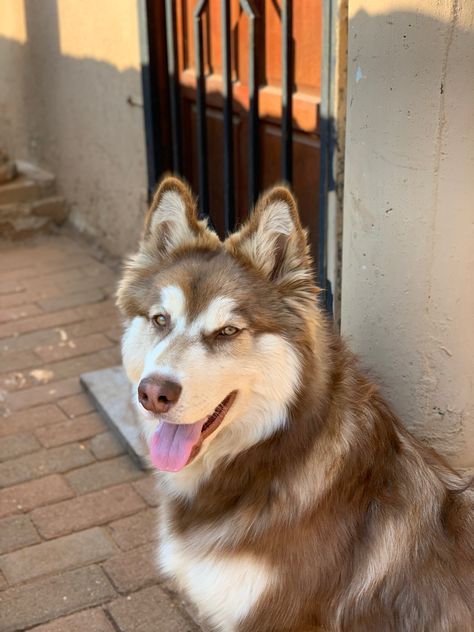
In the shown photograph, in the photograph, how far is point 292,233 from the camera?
2.43 m

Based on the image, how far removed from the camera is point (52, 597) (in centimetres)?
310

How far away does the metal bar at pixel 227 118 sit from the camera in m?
3.95

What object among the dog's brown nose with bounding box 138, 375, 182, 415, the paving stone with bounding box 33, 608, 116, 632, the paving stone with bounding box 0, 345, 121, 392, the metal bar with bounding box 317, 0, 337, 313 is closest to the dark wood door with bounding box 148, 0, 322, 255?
the metal bar with bounding box 317, 0, 337, 313

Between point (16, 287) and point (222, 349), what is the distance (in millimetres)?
4152

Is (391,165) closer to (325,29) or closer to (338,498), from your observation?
(325,29)

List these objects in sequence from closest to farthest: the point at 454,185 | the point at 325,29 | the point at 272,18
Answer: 1. the point at 454,185
2. the point at 325,29
3. the point at 272,18

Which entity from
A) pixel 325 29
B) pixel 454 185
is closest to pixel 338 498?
pixel 454 185

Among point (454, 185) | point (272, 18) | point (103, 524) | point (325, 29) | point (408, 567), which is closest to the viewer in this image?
point (408, 567)

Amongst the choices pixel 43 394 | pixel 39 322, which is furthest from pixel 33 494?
pixel 39 322

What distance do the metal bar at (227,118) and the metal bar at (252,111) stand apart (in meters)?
0.13

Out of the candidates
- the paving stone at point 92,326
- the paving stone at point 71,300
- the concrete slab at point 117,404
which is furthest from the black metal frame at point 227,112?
the paving stone at point 71,300

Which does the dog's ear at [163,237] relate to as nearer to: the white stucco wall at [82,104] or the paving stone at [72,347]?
the paving stone at [72,347]

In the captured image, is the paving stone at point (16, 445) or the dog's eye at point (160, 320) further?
the paving stone at point (16, 445)

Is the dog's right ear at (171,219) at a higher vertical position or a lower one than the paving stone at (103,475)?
higher
